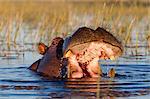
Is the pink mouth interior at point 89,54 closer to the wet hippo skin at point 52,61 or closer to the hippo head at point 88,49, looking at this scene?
the hippo head at point 88,49

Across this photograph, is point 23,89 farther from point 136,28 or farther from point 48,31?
point 136,28

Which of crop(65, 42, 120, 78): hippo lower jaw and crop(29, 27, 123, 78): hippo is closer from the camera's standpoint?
crop(29, 27, 123, 78): hippo

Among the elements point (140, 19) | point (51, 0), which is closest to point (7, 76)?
point (140, 19)

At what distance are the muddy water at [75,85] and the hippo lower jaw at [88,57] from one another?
0.09 metres

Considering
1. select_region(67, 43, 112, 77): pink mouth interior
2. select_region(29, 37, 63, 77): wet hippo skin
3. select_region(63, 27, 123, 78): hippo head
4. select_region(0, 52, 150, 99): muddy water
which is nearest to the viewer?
select_region(0, 52, 150, 99): muddy water

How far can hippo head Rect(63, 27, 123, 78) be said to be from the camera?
6.46 meters

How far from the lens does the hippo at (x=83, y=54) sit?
647 centimetres

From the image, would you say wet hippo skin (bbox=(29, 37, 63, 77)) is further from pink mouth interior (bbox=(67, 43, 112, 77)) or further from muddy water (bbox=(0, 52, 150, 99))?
pink mouth interior (bbox=(67, 43, 112, 77))

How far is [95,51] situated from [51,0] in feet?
85.3

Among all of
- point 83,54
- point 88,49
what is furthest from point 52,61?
point 88,49

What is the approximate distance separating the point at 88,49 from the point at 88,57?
0.48 feet

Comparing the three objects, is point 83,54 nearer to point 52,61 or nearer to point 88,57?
point 88,57

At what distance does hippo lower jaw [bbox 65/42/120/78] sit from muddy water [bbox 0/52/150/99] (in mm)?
93

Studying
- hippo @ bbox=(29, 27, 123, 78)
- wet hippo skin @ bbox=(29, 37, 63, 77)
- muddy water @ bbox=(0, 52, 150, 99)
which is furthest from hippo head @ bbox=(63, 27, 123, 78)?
wet hippo skin @ bbox=(29, 37, 63, 77)
